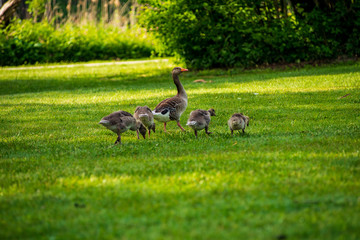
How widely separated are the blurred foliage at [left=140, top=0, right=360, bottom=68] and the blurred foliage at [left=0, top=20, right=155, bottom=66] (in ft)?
24.7

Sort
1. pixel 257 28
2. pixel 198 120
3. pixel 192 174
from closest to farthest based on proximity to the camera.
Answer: pixel 192 174
pixel 198 120
pixel 257 28

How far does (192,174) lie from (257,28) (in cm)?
1424

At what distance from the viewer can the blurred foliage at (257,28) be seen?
18.8 meters

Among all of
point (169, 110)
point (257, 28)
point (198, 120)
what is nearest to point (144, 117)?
point (169, 110)

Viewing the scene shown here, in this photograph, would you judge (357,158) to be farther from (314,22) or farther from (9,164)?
(314,22)

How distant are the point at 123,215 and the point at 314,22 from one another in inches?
642

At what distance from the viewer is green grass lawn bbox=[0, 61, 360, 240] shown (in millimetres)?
4156

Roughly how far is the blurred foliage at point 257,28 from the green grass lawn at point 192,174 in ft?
22.9

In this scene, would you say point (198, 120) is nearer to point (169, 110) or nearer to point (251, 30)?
point (169, 110)

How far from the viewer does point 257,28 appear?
18.9 meters

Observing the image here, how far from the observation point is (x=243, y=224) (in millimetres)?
4125

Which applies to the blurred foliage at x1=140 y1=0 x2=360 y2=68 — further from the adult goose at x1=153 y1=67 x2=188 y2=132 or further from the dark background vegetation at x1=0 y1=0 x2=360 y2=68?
the adult goose at x1=153 y1=67 x2=188 y2=132

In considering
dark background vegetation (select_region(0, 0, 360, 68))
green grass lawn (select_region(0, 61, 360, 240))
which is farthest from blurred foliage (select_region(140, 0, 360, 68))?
green grass lawn (select_region(0, 61, 360, 240))

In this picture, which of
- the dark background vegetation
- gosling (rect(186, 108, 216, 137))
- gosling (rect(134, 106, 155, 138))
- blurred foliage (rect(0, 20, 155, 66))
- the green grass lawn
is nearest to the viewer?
the green grass lawn
